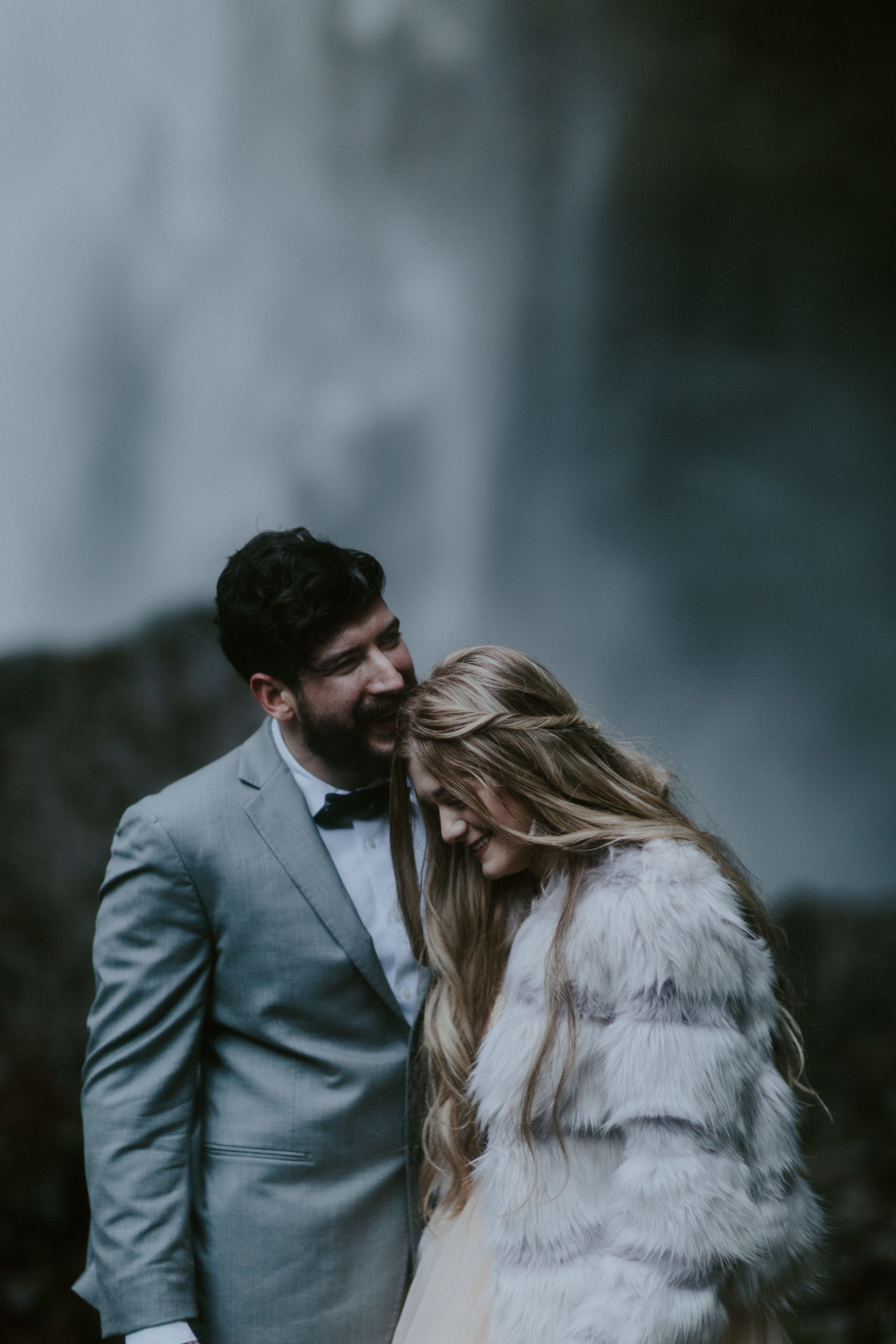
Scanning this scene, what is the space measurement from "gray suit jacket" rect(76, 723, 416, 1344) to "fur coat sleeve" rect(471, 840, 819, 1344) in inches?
12.0

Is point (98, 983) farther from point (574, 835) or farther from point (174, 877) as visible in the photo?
point (574, 835)

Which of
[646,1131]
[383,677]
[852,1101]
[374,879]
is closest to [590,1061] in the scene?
[646,1131]

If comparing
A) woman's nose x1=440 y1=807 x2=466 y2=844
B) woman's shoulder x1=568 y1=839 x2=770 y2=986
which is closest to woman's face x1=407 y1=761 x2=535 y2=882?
woman's nose x1=440 y1=807 x2=466 y2=844

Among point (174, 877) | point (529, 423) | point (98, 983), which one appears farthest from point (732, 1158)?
point (529, 423)

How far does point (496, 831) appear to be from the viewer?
1425mm

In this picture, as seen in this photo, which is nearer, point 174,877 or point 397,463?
point 174,877

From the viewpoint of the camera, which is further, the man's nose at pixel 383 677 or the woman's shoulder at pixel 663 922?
the man's nose at pixel 383 677

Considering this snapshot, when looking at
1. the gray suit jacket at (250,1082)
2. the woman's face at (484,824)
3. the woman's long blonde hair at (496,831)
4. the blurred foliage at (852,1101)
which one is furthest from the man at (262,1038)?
the blurred foliage at (852,1101)

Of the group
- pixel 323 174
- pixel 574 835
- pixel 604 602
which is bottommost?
pixel 604 602

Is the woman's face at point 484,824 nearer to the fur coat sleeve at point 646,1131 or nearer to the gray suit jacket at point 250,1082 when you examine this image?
the fur coat sleeve at point 646,1131

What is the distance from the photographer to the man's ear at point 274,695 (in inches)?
64.9

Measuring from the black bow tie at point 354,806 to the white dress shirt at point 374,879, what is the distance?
1cm

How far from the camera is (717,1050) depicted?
1.18 m

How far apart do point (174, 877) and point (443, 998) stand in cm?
45
